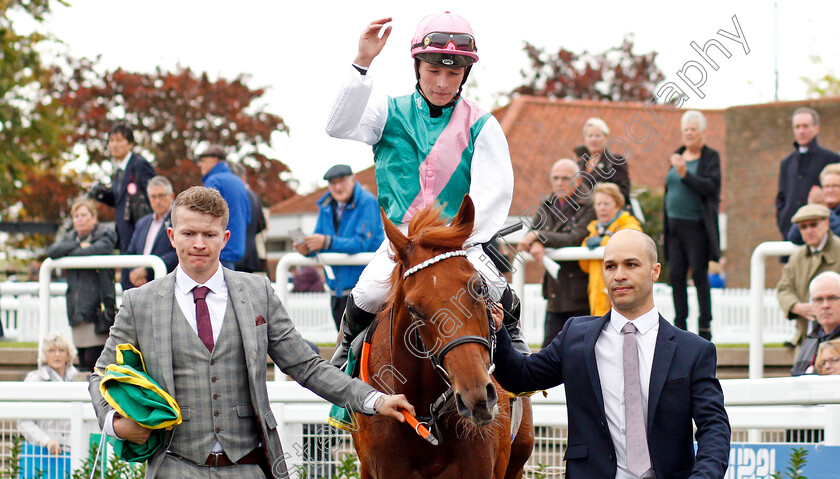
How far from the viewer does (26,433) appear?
214 inches

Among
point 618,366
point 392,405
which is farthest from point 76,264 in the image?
point 618,366

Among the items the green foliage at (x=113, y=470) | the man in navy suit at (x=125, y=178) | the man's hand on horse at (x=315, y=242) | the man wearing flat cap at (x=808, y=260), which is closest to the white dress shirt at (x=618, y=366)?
the green foliage at (x=113, y=470)

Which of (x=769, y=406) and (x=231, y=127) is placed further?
(x=231, y=127)

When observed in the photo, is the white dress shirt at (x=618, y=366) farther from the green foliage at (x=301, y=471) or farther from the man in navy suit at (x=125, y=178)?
the man in navy suit at (x=125, y=178)

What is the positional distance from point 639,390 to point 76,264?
509 cm

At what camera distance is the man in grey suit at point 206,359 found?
11.3 feet

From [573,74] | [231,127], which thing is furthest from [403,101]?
[573,74]

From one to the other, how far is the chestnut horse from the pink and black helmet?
70 centimetres

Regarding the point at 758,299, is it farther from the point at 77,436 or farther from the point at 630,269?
the point at 77,436

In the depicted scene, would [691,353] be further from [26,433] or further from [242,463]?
[26,433]

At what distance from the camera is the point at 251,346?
11.6 ft

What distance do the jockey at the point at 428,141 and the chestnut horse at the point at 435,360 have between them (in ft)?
1.02

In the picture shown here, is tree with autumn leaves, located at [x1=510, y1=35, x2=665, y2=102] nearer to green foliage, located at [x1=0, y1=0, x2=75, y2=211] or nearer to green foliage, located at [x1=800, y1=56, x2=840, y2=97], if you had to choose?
green foliage, located at [x1=800, y1=56, x2=840, y2=97]

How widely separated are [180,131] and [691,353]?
25.8m
